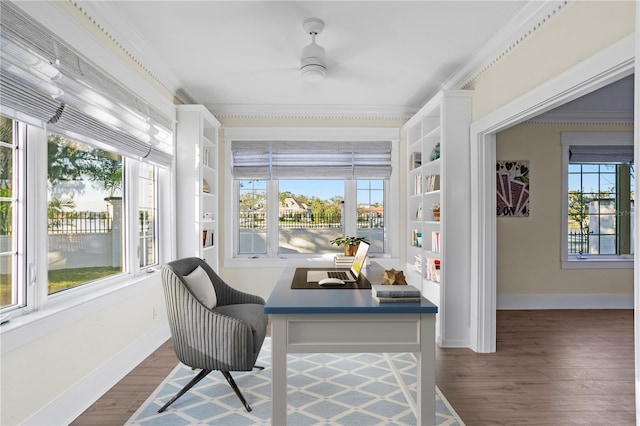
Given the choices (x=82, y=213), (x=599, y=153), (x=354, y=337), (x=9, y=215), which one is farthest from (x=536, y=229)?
(x=9, y=215)

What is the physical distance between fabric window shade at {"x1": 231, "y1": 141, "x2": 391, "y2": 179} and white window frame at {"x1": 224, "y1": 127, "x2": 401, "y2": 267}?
67mm

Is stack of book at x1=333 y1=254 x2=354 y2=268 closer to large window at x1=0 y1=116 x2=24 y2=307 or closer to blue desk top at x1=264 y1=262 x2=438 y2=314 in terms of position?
blue desk top at x1=264 y1=262 x2=438 y2=314

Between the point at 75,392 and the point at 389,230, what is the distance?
12.5 feet

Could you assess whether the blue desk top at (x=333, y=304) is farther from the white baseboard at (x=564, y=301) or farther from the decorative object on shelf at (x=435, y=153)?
the white baseboard at (x=564, y=301)

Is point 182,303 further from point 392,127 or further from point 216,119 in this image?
point 392,127

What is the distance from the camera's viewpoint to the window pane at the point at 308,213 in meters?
5.25

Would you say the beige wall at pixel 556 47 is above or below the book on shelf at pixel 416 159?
above

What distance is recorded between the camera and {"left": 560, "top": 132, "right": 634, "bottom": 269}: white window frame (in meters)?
5.20

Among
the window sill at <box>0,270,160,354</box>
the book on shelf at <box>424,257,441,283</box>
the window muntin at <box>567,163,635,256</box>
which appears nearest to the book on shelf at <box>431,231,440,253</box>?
the book on shelf at <box>424,257,441,283</box>

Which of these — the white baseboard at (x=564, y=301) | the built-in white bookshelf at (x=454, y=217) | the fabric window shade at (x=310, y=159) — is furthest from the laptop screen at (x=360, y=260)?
the white baseboard at (x=564, y=301)

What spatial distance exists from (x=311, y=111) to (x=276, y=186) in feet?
3.56

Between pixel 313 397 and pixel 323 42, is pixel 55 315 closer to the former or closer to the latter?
pixel 313 397

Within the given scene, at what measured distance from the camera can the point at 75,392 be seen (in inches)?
93.6

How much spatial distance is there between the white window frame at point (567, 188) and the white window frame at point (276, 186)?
88.0 inches
